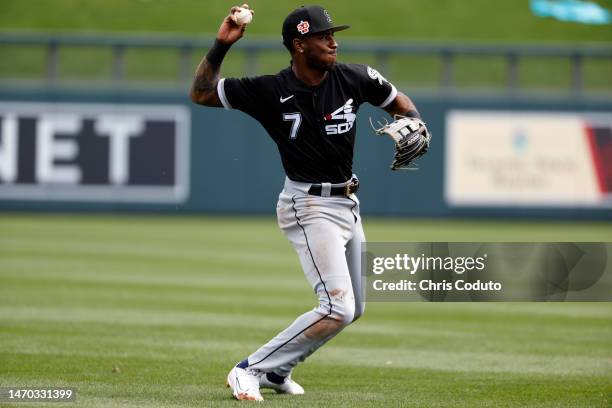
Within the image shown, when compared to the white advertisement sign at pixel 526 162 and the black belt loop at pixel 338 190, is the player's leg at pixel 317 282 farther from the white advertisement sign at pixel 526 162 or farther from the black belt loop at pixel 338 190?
the white advertisement sign at pixel 526 162

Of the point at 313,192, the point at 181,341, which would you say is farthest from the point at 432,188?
the point at 313,192

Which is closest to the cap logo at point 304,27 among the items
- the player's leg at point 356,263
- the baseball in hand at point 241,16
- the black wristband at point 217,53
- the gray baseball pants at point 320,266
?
the baseball in hand at point 241,16

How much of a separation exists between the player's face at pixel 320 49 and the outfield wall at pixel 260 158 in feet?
51.9

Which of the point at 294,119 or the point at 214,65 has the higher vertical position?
the point at 214,65

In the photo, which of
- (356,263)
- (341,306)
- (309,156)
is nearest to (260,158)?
(356,263)

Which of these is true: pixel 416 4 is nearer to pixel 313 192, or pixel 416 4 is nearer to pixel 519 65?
pixel 519 65

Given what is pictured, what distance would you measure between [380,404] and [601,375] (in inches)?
78.4

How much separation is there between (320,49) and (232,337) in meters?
3.46

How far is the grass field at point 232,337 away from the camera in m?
6.77

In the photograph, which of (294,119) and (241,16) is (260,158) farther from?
(241,16)

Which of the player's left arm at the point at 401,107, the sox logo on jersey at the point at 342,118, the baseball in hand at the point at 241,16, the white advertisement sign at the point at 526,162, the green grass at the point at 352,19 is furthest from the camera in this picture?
the green grass at the point at 352,19

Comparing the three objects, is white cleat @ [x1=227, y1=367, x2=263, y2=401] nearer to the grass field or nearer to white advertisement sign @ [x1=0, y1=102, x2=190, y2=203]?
the grass field

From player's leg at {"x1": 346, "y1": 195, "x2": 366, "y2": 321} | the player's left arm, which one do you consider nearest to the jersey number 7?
player's leg at {"x1": 346, "y1": 195, "x2": 366, "y2": 321}

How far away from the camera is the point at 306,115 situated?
21.2 ft
